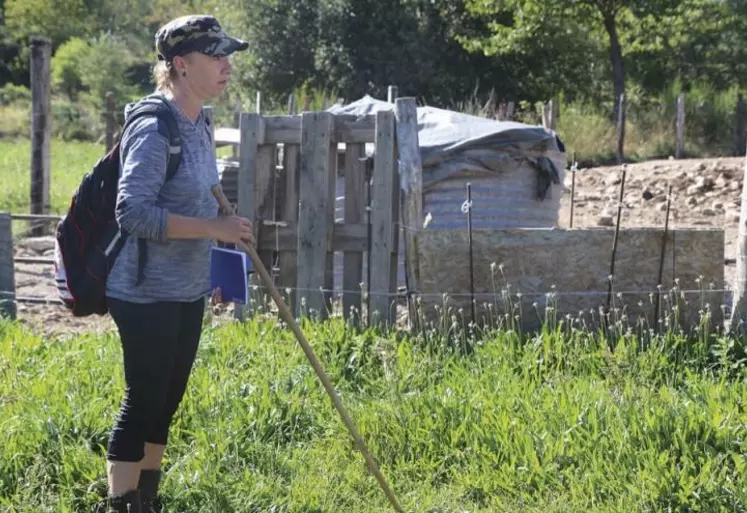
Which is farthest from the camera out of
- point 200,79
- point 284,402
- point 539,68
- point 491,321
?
point 539,68

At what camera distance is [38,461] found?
478 cm

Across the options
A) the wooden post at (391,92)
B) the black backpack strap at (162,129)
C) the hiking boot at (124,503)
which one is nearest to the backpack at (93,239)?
the black backpack strap at (162,129)

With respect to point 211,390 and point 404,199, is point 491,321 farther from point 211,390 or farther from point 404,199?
point 211,390

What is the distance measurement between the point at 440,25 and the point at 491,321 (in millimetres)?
26795

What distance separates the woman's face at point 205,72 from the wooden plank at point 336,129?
11.1 feet

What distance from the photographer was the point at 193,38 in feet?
12.7

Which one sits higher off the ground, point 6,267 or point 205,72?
point 205,72

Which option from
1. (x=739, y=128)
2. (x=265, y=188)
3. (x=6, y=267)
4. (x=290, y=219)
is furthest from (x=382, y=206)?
(x=739, y=128)

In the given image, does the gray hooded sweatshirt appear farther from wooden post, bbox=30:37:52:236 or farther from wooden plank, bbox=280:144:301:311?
wooden post, bbox=30:37:52:236

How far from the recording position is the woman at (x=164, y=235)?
3.77 meters

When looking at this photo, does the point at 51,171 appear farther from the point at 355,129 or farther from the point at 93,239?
the point at 93,239

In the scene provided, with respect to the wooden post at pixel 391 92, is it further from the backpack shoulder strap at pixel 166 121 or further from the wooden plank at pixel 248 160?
the backpack shoulder strap at pixel 166 121

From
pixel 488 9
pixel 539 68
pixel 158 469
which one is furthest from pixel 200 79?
pixel 539 68

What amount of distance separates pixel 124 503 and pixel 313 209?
11.1ft
